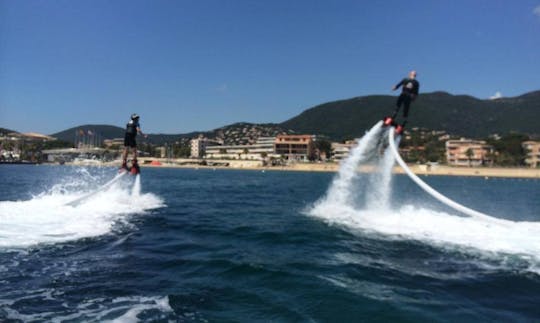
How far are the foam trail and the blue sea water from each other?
3156 mm

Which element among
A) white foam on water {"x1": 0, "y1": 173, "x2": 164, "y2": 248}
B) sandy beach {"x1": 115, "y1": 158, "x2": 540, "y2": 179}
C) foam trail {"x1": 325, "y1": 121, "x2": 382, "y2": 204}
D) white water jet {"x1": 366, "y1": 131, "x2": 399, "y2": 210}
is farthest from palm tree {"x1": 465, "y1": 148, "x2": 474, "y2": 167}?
white foam on water {"x1": 0, "y1": 173, "x2": 164, "y2": 248}

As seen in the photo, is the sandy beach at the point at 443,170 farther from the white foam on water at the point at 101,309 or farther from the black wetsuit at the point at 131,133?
the white foam on water at the point at 101,309

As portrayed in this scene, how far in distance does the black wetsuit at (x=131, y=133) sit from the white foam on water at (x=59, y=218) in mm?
3479

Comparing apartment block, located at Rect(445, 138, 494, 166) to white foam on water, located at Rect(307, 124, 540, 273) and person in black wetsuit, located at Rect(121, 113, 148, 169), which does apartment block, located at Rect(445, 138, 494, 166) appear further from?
person in black wetsuit, located at Rect(121, 113, 148, 169)

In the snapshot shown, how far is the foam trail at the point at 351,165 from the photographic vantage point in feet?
53.7

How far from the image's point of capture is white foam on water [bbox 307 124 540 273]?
11586 millimetres

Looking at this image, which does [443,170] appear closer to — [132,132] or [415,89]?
[415,89]

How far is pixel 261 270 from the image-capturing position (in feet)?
28.7

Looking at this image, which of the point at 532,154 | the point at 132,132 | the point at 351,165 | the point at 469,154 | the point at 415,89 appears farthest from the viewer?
the point at 469,154

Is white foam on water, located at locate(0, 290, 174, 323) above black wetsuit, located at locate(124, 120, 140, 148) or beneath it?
beneath

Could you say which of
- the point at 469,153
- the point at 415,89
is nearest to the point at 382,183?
the point at 415,89

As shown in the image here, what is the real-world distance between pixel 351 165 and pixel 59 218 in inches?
524

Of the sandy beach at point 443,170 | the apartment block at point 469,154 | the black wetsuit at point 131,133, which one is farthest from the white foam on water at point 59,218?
the apartment block at point 469,154

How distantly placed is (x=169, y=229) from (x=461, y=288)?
33.8ft
